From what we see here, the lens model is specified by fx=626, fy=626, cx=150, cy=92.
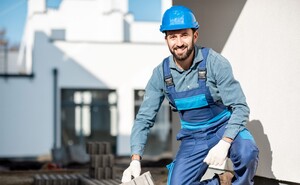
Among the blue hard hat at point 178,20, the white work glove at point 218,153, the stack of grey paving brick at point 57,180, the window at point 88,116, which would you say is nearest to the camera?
the white work glove at point 218,153

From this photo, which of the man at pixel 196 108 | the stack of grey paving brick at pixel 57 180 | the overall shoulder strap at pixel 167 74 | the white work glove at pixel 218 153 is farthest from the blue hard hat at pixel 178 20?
the stack of grey paving brick at pixel 57 180

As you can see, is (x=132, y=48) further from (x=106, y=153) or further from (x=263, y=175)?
(x=263, y=175)

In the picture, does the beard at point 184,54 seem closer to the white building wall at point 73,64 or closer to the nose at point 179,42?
the nose at point 179,42

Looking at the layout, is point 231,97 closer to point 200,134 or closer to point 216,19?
point 200,134

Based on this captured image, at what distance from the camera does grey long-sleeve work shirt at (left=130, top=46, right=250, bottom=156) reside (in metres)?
3.79

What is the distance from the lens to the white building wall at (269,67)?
14.5ft

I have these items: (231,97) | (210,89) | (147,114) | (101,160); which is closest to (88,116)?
(101,160)

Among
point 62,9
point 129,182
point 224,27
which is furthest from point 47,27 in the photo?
point 129,182

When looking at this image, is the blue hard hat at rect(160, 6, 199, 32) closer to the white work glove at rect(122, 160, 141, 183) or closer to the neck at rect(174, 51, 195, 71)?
the neck at rect(174, 51, 195, 71)

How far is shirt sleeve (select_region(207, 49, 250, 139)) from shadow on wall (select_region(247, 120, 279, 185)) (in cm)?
106

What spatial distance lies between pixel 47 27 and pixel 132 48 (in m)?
2.98

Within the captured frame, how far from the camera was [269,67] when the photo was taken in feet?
15.6

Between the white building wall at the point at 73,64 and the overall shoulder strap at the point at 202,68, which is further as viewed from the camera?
the white building wall at the point at 73,64

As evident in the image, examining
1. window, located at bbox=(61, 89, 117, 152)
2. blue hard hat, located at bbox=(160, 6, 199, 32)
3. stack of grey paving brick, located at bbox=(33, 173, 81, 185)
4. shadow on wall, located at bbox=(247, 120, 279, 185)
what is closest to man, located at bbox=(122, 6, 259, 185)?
blue hard hat, located at bbox=(160, 6, 199, 32)
